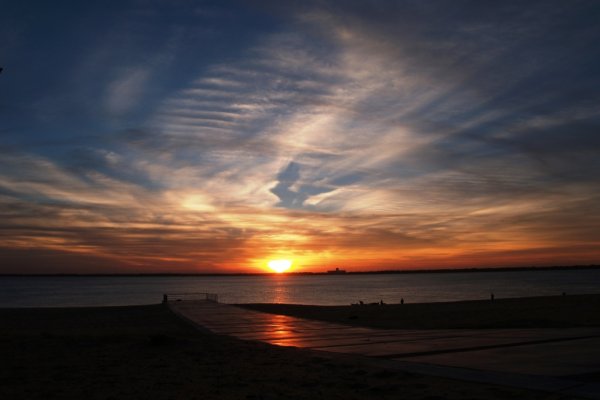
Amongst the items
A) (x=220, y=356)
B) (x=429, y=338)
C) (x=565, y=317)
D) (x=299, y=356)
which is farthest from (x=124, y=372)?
(x=565, y=317)

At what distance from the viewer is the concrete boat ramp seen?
8.80 metres

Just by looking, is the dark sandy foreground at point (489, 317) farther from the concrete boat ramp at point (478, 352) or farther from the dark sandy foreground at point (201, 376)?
the dark sandy foreground at point (201, 376)

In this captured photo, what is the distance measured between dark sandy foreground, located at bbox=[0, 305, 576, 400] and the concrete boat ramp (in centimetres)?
70

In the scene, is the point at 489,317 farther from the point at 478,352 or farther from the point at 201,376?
the point at 201,376

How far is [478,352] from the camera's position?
12109mm

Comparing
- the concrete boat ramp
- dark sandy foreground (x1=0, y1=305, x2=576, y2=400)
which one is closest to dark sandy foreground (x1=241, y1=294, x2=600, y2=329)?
the concrete boat ramp

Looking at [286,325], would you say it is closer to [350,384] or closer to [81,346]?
[81,346]

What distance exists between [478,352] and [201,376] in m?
6.25

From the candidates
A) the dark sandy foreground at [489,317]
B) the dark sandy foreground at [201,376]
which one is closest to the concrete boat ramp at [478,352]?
the dark sandy foreground at [201,376]

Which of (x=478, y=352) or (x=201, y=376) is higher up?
(x=478, y=352)

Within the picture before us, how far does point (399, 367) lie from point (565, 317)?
58.4 feet

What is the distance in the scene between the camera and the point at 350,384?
9.09 m

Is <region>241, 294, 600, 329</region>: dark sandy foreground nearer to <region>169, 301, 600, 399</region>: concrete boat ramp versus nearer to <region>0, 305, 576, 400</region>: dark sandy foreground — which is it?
<region>169, 301, 600, 399</region>: concrete boat ramp

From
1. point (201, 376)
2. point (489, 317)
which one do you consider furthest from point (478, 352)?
point (489, 317)
